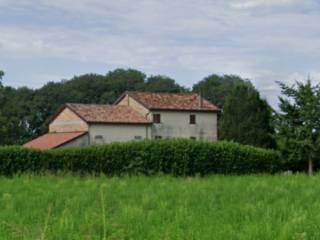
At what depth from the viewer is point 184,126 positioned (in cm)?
6312

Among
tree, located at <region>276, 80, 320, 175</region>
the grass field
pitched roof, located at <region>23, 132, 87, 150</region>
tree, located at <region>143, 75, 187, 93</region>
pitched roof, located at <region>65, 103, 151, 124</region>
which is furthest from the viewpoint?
tree, located at <region>143, 75, 187, 93</region>

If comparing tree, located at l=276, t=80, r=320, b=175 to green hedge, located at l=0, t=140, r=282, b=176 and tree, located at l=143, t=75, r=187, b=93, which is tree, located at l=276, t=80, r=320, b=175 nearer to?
green hedge, located at l=0, t=140, r=282, b=176

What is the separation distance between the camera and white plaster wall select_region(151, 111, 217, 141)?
6197 cm

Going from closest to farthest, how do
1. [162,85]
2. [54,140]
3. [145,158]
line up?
1. [145,158]
2. [54,140]
3. [162,85]

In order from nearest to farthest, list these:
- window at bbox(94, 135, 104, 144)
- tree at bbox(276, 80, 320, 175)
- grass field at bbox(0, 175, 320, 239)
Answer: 1. grass field at bbox(0, 175, 320, 239)
2. tree at bbox(276, 80, 320, 175)
3. window at bbox(94, 135, 104, 144)

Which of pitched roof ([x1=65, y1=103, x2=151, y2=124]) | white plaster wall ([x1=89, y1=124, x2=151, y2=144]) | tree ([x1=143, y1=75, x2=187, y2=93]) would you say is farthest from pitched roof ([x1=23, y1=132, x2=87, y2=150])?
tree ([x1=143, y1=75, x2=187, y2=93])

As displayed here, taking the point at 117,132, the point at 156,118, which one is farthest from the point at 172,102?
the point at 117,132

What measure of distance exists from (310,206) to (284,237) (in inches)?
134

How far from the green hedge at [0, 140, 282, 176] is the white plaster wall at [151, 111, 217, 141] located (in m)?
30.1

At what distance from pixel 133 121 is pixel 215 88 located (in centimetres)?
3920

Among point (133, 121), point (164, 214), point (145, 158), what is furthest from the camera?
point (133, 121)

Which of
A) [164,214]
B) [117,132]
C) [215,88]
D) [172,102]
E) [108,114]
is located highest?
[215,88]

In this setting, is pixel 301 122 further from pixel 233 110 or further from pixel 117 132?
pixel 117 132

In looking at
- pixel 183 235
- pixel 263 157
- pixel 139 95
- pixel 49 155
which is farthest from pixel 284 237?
pixel 139 95
